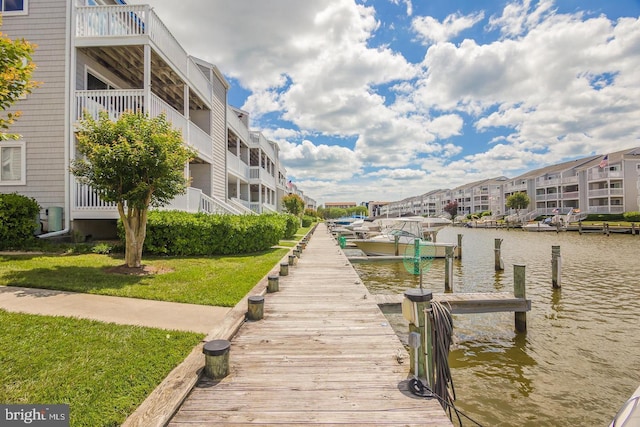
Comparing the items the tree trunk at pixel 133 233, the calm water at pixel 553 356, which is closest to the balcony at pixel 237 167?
the tree trunk at pixel 133 233

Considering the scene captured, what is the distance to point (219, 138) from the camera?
20031 millimetres

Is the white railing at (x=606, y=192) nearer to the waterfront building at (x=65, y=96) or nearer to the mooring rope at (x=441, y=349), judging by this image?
the waterfront building at (x=65, y=96)

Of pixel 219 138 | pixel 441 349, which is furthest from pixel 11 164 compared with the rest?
pixel 441 349

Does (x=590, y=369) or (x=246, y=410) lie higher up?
(x=246, y=410)

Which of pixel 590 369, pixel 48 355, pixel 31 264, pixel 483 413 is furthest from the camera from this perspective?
pixel 31 264

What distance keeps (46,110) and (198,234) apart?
7.24 m

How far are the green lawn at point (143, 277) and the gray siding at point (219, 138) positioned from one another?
29.8 feet

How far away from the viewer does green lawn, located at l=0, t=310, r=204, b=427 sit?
308cm

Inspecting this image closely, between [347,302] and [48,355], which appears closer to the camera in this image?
[48,355]

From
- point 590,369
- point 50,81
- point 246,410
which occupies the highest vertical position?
point 50,81

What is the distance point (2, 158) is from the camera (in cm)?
1202

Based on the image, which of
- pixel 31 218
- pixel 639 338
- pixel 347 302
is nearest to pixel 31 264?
pixel 31 218

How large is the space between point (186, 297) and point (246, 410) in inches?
168

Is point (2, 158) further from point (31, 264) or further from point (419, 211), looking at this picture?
point (419, 211)
